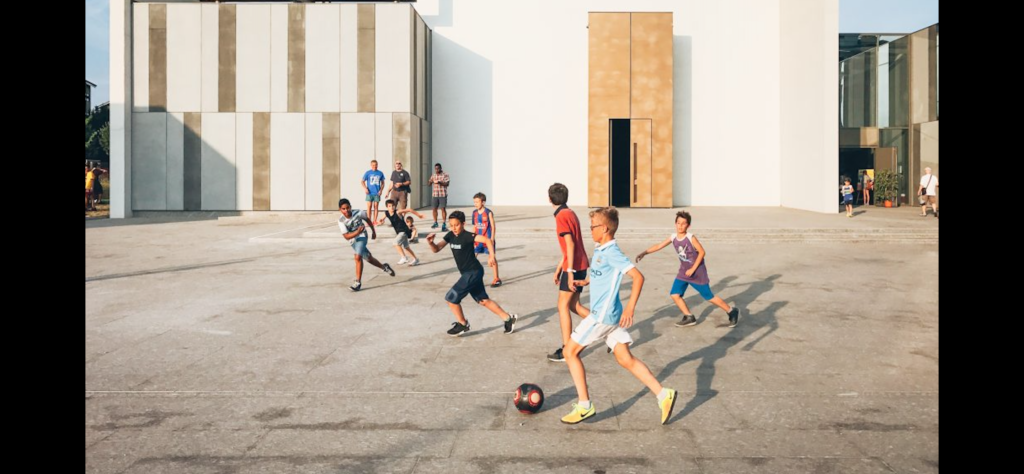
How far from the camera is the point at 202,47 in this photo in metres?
28.4

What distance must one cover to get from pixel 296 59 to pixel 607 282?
24.8 m

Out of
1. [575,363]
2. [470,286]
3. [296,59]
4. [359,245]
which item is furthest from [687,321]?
[296,59]

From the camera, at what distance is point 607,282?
19.7 ft

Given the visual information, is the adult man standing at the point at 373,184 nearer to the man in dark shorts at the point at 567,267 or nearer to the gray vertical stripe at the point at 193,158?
the gray vertical stripe at the point at 193,158

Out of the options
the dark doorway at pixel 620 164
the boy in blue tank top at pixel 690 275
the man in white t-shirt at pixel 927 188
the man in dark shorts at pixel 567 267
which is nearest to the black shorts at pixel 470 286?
the man in dark shorts at pixel 567 267

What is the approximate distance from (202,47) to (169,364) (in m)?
23.5

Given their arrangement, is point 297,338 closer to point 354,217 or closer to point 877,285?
point 354,217

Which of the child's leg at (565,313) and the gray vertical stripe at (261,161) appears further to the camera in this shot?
the gray vertical stripe at (261,161)

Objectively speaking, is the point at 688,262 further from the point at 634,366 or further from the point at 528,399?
the point at 528,399

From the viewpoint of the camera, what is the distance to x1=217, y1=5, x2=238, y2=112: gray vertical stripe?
1112 inches

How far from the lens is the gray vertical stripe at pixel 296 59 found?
2832 centimetres

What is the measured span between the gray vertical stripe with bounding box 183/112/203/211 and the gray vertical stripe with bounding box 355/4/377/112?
577 centimetres

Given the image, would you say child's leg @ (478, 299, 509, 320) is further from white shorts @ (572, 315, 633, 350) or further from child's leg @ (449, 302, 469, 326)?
white shorts @ (572, 315, 633, 350)

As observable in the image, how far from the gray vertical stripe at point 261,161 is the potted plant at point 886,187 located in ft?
82.3
